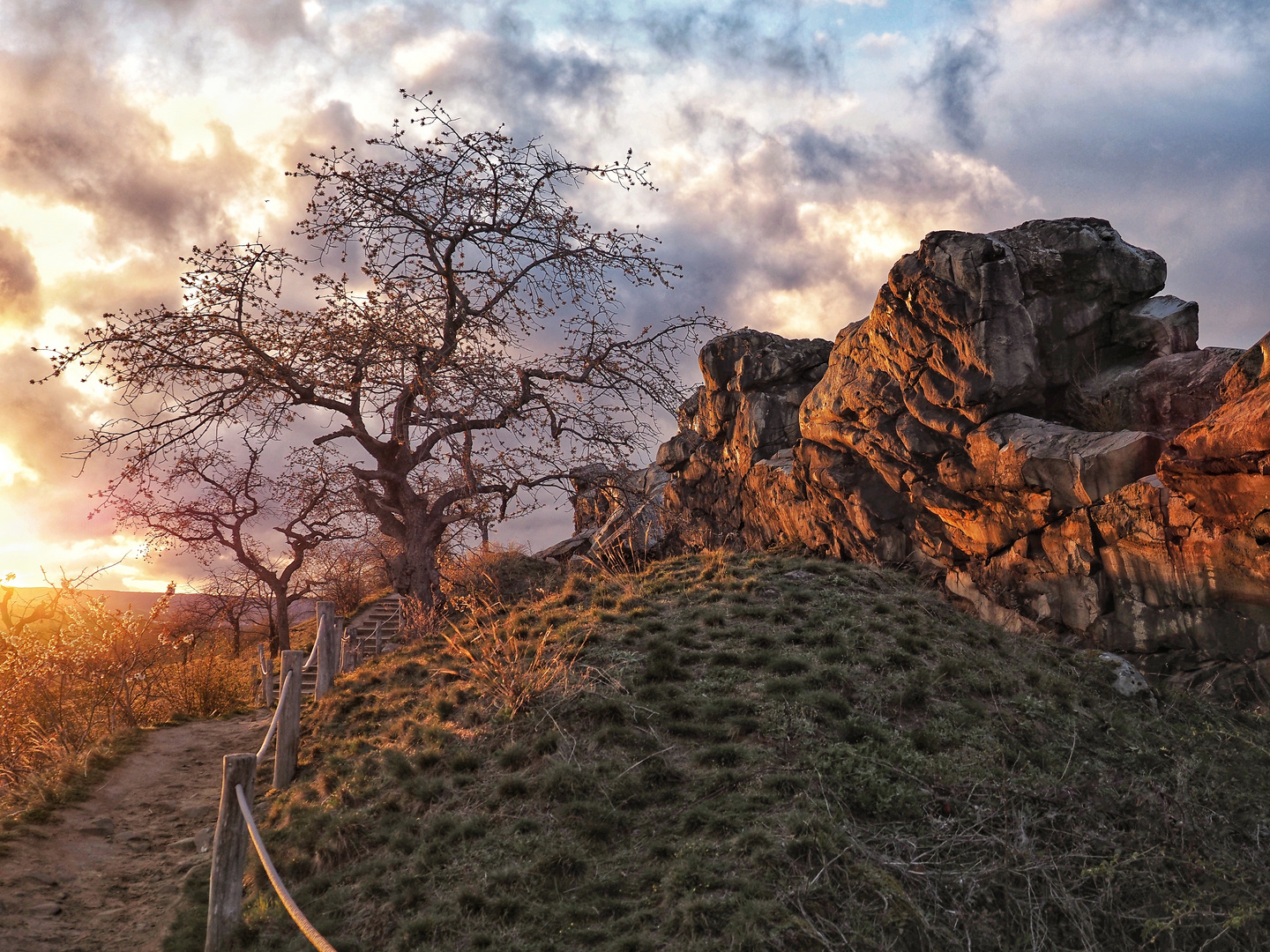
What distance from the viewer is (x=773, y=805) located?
6.82 m

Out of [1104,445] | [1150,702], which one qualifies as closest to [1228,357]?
[1104,445]

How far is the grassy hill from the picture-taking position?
577cm

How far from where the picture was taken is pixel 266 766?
41.4 ft

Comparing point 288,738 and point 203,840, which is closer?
point 203,840

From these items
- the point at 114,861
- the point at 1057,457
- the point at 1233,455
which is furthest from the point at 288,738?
the point at 1233,455

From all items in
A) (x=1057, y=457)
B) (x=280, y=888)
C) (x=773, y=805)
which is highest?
(x=1057, y=457)

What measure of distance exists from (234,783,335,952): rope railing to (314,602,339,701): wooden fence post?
7.69m

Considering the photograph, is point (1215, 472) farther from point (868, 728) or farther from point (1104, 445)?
point (868, 728)

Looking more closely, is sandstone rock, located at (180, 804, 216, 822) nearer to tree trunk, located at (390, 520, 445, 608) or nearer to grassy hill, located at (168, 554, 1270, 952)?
grassy hill, located at (168, 554, 1270, 952)

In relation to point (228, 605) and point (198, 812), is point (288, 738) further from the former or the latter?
point (228, 605)

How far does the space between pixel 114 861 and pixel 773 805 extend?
8.53m

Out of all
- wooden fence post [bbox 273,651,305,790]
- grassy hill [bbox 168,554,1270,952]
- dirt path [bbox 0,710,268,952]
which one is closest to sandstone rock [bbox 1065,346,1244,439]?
grassy hill [bbox 168,554,1270,952]

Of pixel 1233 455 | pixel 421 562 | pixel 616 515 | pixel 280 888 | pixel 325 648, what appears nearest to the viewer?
pixel 280 888

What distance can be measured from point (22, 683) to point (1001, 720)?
15.9 meters
